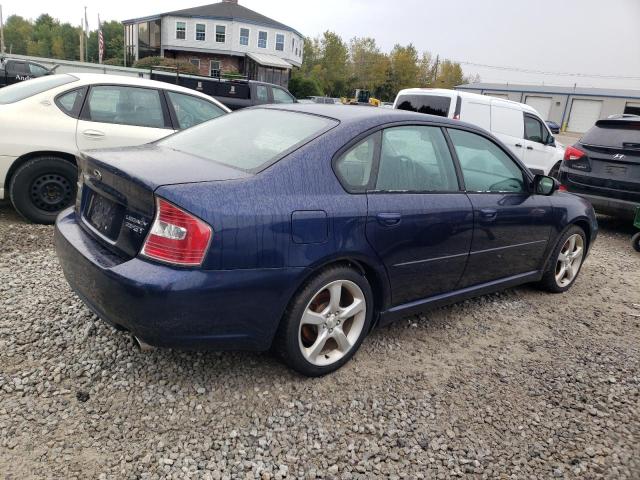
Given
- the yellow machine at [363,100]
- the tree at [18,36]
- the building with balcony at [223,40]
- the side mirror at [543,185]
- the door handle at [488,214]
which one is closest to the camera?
the door handle at [488,214]

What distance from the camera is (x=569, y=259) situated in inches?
190

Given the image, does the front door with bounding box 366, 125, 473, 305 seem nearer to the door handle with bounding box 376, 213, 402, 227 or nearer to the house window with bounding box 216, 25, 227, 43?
the door handle with bounding box 376, 213, 402, 227

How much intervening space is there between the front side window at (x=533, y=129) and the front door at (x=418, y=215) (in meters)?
7.44

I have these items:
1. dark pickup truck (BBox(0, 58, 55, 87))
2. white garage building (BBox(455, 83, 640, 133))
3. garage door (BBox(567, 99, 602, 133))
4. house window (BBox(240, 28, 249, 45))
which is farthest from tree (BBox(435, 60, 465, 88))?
dark pickup truck (BBox(0, 58, 55, 87))

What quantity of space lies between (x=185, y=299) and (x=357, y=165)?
4.22 feet

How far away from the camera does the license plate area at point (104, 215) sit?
105 inches

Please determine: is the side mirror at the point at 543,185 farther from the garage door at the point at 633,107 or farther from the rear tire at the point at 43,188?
the garage door at the point at 633,107

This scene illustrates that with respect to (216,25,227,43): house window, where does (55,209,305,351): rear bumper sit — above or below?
below

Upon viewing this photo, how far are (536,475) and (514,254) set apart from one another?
6.62ft

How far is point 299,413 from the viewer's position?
8.82 ft

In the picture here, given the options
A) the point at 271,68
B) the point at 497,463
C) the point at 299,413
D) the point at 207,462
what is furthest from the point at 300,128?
the point at 271,68

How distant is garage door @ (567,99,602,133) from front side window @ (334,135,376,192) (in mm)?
56540

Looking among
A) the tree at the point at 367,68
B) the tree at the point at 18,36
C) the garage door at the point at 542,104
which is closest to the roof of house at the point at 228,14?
the tree at the point at 367,68

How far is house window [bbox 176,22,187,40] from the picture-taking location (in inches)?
1981
